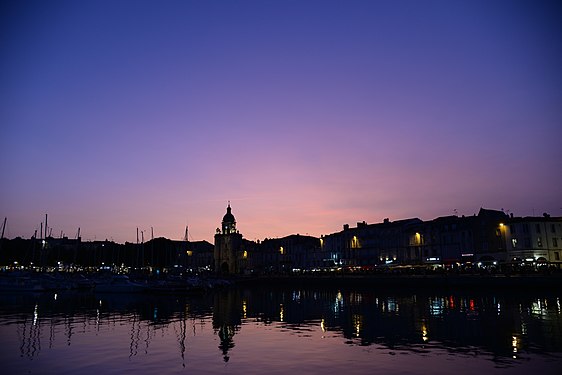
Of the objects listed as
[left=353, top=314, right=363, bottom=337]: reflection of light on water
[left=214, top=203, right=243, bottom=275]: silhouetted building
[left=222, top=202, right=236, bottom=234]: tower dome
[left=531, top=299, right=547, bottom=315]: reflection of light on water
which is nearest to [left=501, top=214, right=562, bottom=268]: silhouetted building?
[left=531, top=299, right=547, bottom=315]: reflection of light on water

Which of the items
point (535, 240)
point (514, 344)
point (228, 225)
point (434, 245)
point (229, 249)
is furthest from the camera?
point (228, 225)

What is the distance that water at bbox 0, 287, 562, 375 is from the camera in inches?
968

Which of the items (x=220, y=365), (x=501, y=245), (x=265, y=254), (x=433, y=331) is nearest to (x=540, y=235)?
(x=501, y=245)

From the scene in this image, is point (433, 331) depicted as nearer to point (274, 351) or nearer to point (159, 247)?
point (274, 351)

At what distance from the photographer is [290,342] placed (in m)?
32.3

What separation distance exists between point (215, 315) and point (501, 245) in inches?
3034

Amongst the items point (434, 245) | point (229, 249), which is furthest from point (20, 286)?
point (229, 249)

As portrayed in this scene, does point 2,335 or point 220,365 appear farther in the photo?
point 2,335

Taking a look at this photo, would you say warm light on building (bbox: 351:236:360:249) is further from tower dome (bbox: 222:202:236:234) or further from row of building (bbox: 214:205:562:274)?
tower dome (bbox: 222:202:236:234)

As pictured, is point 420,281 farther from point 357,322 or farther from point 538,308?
point 357,322

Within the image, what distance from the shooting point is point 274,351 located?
2912cm

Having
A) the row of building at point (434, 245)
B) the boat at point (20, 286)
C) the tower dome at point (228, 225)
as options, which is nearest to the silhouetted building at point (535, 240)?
the row of building at point (434, 245)

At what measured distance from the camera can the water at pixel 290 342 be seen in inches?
968

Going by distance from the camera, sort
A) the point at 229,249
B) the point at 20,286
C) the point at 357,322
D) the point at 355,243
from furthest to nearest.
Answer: the point at 229,249, the point at 355,243, the point at 20,286, the point at 357,322
